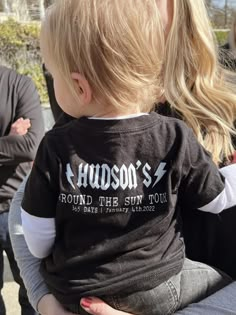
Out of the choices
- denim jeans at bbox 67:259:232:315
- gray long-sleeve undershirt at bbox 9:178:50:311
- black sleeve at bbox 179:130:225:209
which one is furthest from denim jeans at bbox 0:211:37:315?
black sleeve at bbox 179:130:225:209

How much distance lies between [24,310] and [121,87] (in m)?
2.46

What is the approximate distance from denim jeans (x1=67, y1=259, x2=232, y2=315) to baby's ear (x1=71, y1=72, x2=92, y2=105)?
1.68ft

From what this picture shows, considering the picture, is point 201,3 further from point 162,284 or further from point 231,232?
point 162,284

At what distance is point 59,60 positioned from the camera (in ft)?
4.31

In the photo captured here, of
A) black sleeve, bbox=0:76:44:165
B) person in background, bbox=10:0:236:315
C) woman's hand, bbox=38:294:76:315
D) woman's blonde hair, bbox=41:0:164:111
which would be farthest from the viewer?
black sleeve, bbox=0:76:44:165

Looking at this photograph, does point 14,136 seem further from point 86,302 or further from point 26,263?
point 86,302

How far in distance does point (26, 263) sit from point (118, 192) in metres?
0.50

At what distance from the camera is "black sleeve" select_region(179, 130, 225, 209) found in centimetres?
133

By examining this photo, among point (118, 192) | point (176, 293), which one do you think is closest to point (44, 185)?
point (118, 192)

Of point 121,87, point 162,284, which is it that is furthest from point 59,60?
point 162,284

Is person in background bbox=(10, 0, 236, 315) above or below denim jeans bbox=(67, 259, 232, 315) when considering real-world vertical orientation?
above

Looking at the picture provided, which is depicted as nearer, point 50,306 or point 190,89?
point 50,306

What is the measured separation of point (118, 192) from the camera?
1.31 m

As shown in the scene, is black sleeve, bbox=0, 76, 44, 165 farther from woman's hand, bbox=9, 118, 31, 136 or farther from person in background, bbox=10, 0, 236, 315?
person in background, bbox=10, 0, 236, 315
